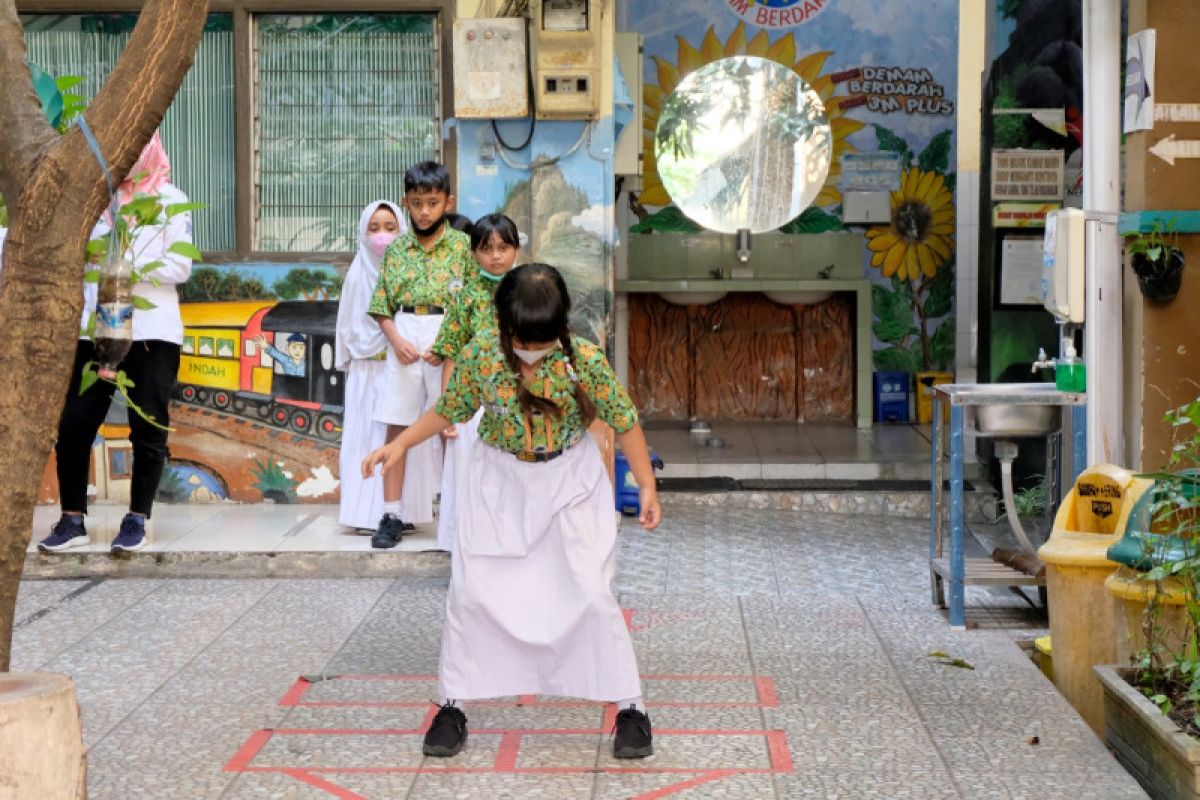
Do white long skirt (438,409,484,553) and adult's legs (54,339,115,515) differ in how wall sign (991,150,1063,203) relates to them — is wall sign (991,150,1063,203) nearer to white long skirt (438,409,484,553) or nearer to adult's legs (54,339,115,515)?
white long skirt (438,409,484,553)

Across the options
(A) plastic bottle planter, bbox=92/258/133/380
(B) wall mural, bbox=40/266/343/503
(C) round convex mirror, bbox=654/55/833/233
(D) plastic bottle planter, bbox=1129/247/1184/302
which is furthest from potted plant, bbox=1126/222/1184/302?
(C) round convex mirror, bbox=654/55/833/233

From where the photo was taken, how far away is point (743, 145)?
42.3 feet

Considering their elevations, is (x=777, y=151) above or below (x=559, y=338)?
above

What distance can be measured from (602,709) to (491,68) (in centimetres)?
406

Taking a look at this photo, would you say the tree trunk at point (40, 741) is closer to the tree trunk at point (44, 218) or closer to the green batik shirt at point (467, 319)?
the tree trunk at point (44, 218)

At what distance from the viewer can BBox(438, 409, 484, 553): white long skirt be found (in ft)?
23.5

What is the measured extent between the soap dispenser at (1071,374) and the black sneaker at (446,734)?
9.53ft

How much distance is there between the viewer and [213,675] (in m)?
5.90

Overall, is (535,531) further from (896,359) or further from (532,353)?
(896,359)

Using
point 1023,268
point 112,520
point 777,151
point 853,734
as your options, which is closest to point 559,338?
point 853,734

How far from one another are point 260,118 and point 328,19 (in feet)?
2.11

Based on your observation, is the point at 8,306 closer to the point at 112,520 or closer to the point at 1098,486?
the point at 1098,486

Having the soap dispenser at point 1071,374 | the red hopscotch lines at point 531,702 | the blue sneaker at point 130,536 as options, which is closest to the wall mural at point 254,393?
the blue sneaker at point 130,536

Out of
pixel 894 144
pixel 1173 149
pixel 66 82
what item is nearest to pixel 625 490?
pixel 1173 149
